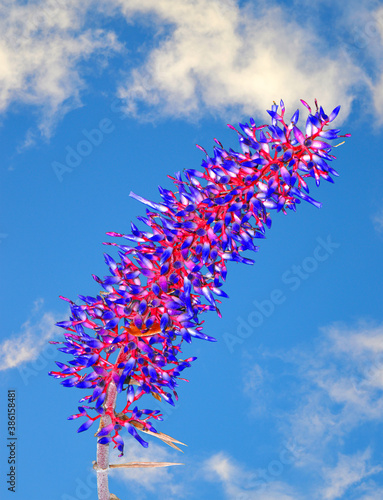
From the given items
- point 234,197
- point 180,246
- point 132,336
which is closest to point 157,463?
point 132,336

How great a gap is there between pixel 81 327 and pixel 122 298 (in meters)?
0.64

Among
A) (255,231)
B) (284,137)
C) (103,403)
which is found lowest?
(103,403)

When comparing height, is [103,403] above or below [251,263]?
below

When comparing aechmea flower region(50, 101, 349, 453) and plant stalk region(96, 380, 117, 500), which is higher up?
aechmea flower region(50, 101, 349, 453)

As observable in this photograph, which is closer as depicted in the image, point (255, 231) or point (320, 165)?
point (320, 165)

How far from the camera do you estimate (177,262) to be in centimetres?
501

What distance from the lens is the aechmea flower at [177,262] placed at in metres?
4.87

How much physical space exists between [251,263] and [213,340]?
87 centimetres

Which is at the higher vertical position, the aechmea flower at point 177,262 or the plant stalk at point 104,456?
the aechmea flower at point 177,262

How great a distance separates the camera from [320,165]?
478 cm

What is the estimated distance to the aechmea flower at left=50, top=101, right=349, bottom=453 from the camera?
4.87m

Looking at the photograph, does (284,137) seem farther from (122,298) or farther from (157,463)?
(157,463)

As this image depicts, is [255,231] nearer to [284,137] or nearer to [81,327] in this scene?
[284,137]

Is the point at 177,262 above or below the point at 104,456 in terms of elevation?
above
